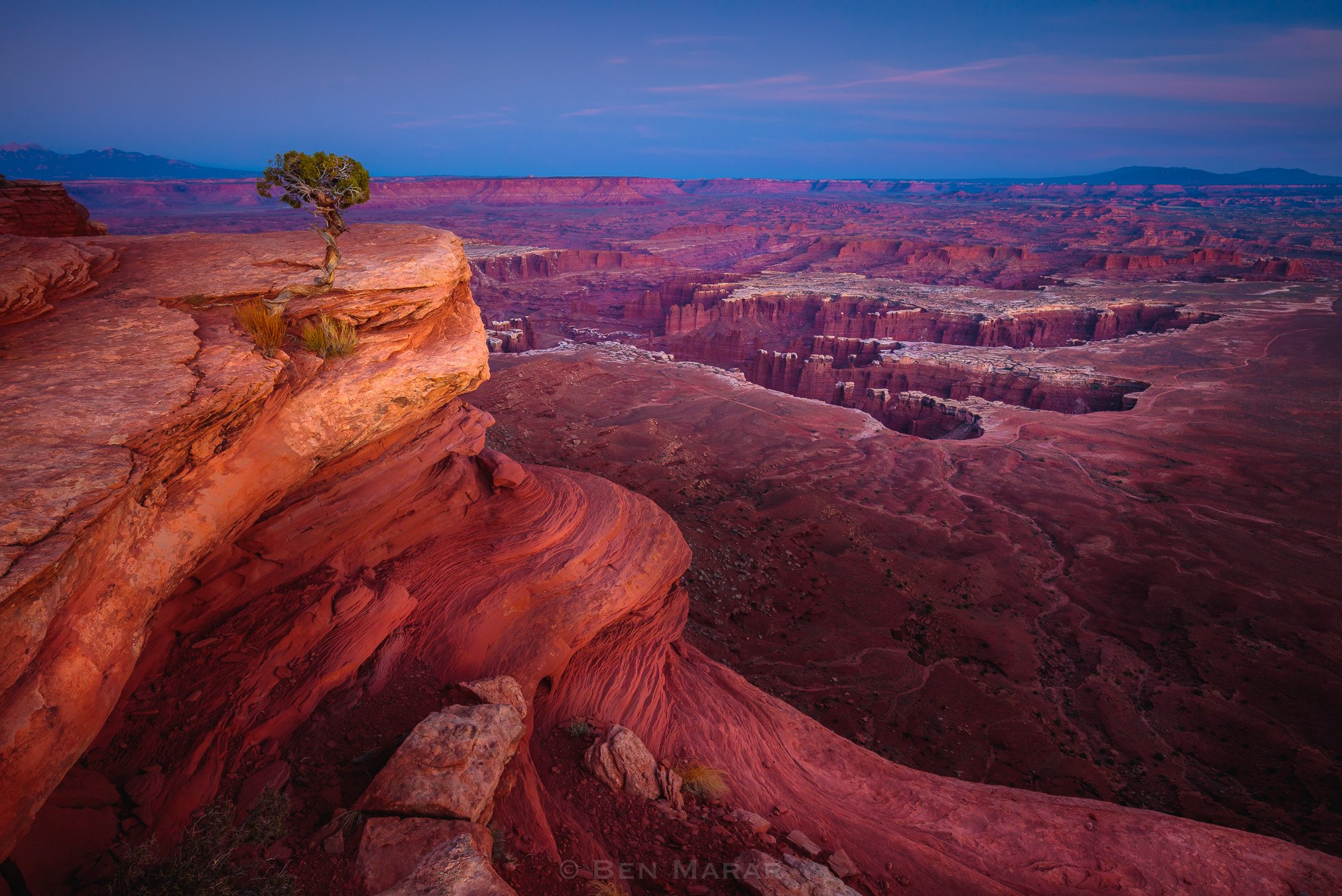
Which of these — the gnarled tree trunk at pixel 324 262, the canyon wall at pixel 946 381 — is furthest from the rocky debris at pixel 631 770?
the canyon wall at pixel 946 381

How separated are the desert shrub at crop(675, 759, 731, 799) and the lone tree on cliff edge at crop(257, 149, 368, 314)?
7.70 m

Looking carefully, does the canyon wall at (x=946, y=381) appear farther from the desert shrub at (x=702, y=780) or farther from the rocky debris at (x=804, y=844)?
the rocky debris at (x=804, y=844)

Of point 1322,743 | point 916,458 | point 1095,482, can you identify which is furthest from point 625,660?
point 1095,482

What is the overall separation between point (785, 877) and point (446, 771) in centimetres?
325

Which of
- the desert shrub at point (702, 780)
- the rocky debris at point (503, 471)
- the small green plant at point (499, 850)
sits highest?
the rocky debris at point (503, 471)

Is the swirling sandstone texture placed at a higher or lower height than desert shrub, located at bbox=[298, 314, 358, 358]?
lower

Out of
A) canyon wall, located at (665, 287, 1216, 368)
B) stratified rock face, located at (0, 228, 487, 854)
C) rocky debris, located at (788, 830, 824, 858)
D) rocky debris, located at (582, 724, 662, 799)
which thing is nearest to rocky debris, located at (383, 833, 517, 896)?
stratified rock face, located at (0, 228, 487, 854)

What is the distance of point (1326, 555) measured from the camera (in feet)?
62.0

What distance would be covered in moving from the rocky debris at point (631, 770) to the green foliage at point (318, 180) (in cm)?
766

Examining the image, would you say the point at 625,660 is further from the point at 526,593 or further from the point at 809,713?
the point at 809,713

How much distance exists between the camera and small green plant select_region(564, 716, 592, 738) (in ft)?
25.2

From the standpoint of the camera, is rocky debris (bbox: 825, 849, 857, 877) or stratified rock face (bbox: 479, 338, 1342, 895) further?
stratified rock face (bbox: 479, 338, 1342, 895)

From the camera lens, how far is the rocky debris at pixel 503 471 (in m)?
11.1

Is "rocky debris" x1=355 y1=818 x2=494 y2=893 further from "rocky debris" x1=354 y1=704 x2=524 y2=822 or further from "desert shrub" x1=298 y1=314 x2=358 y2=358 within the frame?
"desert shrub" x1=298 y1=314 x2=358 y2=358
